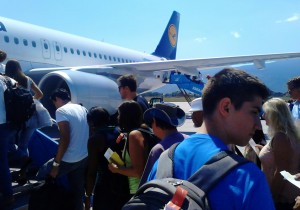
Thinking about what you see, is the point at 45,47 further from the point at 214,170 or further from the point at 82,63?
the point at 214,170

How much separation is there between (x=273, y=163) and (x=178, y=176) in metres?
1.85

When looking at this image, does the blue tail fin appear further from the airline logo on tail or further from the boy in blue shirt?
the boy in blue shirt

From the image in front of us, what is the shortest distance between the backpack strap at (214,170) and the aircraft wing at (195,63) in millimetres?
11037

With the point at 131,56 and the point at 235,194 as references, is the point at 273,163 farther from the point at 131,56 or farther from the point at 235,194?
the point at 131,56

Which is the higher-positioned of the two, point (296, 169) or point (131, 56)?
point (131, 56)

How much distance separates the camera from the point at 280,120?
9.94 ft

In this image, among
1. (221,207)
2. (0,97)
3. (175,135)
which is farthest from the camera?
(0,97)

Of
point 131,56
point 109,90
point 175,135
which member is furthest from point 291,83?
point 131,56

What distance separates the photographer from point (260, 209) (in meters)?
1.20

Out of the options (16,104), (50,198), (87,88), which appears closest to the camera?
(50,198)

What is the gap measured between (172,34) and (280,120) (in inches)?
859

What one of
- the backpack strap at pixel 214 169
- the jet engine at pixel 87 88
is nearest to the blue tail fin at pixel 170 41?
the jet engine at pixel 87 88

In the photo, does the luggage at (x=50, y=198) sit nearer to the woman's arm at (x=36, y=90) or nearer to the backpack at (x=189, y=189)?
the woman's arm at (x=36, y=90)

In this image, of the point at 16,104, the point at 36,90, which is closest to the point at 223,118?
the point at 16,104
